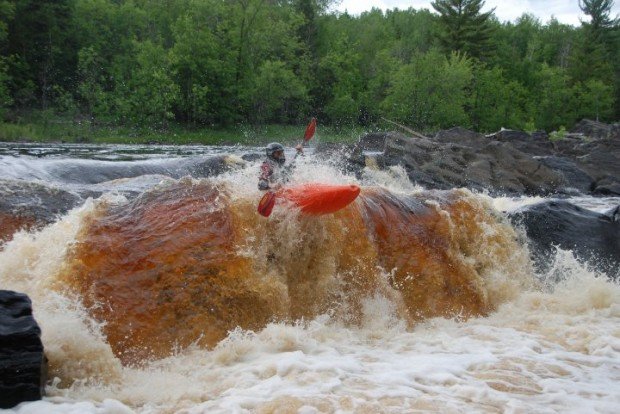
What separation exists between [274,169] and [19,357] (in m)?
3.46

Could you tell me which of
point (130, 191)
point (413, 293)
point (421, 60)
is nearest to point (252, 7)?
point (421, 60)

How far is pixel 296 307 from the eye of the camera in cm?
584

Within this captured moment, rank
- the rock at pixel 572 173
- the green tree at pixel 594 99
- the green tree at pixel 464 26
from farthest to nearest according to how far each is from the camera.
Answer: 1. the green tree at pixel 594 99
2. the green tree at pixel 464 26
3. the rock at pixel 572 173

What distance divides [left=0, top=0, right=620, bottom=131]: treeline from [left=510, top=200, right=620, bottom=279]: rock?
3001 cm

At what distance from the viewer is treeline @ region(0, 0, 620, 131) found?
3681cm

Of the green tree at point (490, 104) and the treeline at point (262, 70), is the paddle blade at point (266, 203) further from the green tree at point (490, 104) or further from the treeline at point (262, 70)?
the green tree at point (490, 104)

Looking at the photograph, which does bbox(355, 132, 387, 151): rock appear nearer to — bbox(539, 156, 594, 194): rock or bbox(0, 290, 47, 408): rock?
bbox(539, 156, 594, 194): rock

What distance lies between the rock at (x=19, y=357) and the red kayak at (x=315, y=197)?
2507 millimetres

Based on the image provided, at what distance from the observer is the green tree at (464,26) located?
49.0 m

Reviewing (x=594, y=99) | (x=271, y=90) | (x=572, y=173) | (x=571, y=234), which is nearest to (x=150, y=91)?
(x=271, y=90)

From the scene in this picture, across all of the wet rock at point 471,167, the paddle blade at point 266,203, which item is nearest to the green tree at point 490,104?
the wet rock at point 471,167

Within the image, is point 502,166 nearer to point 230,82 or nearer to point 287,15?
point 230,82

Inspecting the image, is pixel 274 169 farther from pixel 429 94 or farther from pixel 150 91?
pixel 429 94

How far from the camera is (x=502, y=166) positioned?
19844 mm
